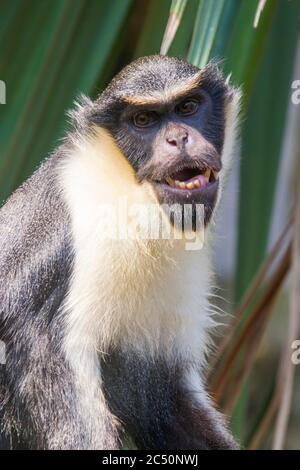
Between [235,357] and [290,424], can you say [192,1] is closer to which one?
[235,357]

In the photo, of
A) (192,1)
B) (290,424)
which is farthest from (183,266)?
(290,424)

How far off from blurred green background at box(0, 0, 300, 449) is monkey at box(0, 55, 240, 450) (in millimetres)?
202

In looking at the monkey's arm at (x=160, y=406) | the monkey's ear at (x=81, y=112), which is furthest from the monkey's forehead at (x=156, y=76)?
the monkey's arm at (x=160, y=406)

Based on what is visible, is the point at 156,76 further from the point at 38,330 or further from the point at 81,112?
the point at 38,330

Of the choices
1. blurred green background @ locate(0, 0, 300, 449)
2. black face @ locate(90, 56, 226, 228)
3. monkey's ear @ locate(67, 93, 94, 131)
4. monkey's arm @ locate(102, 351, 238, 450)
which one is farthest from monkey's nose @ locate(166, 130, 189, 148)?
monkey's arm @ locate(102, 351, 238, 450)

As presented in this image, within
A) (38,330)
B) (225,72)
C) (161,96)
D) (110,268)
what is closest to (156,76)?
(161,96)

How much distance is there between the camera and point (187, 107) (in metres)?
3.34

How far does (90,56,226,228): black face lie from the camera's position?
316 cm

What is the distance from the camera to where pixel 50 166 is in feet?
11.3

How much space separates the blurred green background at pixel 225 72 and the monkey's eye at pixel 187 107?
0.14m

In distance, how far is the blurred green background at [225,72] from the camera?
3.46 metres

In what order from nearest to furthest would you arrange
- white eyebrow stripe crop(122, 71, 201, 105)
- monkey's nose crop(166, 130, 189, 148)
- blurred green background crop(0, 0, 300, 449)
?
monkey's nose crop(166, 130, 189, 148)
white eyebrow stripe crop(122, 71, 201, 105)
blurred green background crop(0, 0, 300, 449)

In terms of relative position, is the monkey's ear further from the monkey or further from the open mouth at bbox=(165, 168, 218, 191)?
the open mouth at bbox=(165, 168, 218, 191)

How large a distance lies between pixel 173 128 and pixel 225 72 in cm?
60
